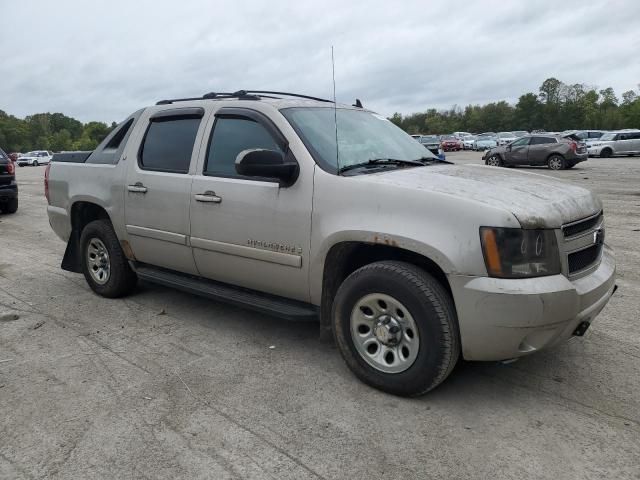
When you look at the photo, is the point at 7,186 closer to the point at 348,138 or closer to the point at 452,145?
the point at 348,138

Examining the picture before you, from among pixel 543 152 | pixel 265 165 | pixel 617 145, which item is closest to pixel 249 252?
pixel 265 165

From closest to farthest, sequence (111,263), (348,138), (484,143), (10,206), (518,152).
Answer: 1. (348,138)
2. (111,263)
3. (10,206)
4. (518,152)
5. (484,143)

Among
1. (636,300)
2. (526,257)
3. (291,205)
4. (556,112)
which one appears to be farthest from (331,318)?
(556,112)

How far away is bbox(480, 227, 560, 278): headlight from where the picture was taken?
2.83 metres

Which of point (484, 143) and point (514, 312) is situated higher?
point (484, 143)

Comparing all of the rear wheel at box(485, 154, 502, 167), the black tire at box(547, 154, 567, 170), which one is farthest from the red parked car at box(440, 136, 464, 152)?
the black tire at box(547, 154, 567, 170)

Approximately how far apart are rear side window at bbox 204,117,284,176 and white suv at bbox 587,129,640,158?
30864 mm

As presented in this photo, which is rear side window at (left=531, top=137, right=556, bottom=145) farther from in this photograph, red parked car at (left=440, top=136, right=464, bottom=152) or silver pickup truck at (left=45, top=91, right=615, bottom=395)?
red parked car at (left=440, top=136, right=464, bottom=152)

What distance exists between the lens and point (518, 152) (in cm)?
2238

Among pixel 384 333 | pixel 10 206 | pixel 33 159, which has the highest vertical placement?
pixel 33 159

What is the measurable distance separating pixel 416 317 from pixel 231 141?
2.02 meters

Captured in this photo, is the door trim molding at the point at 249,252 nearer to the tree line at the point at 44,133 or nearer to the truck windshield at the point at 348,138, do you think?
the truck windshield at the point at 348,138

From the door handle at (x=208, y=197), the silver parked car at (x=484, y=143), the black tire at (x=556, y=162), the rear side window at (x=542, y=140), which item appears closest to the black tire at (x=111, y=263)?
the door handle at (x=208, y=197)

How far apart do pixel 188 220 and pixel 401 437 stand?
2356mm
